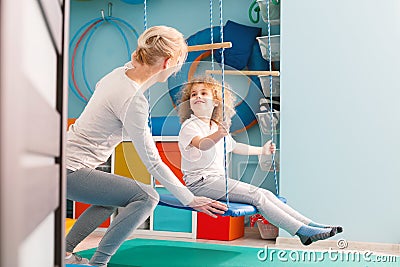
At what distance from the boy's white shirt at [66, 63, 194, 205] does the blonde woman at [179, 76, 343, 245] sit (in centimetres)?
33

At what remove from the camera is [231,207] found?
2.22 m

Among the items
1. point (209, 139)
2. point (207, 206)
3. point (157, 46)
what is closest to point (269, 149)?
point (209, 139)

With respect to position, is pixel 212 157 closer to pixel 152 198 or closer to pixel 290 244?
pixel 152 198

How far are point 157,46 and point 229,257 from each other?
121 centimetres

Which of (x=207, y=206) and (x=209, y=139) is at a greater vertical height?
(x=209, y=139)

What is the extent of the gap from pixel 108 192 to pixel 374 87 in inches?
73.8

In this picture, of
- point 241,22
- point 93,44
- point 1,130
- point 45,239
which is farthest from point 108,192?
point 93,44

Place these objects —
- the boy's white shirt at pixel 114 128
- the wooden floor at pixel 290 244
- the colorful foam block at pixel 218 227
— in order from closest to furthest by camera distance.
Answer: the boy's white shirt at pixel 114 128, the wooden floor at pixel 290 244, the colorful foam block at pixel 218 227

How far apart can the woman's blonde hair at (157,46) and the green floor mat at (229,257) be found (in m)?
1.02

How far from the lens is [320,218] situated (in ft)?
10.8

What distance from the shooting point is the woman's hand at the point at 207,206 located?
2.14m

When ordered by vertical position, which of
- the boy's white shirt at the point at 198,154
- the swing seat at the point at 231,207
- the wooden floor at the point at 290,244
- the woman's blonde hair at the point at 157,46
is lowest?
the wooden floor at the point at 290,244

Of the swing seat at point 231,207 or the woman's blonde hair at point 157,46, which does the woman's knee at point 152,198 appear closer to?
the swing seat at point 231,207

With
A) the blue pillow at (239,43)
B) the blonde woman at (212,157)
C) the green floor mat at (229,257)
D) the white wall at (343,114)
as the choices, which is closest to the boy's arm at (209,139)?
the blonde woman at (212,157)
